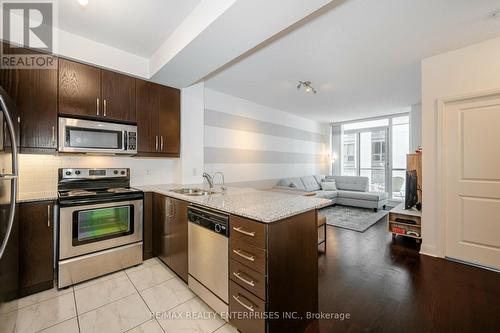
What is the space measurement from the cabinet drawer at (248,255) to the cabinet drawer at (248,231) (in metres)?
0.03

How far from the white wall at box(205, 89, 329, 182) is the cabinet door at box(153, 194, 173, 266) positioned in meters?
1.43

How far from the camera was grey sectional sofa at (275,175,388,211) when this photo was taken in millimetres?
5415

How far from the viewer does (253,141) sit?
16.0 feet

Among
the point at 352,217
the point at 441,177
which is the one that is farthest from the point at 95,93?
the point at 352,217

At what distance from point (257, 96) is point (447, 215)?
3677 millimetres

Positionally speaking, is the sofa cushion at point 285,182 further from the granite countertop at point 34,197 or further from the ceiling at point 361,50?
the granite countertop at point 34,197

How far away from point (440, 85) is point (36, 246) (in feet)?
16.4

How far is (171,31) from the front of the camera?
2.29 m

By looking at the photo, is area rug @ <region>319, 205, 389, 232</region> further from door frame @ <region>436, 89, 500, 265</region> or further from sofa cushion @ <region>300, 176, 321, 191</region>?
door frame @ <region>436, 89, 500, 265</region>

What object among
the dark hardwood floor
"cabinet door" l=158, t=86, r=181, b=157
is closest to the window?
the dark hardwood floor

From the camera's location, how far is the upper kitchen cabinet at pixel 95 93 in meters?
2.32

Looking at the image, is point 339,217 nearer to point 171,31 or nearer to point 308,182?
point 308,182

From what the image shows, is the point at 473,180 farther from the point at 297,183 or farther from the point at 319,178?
the point at 319,178

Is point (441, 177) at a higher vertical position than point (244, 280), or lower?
higher
